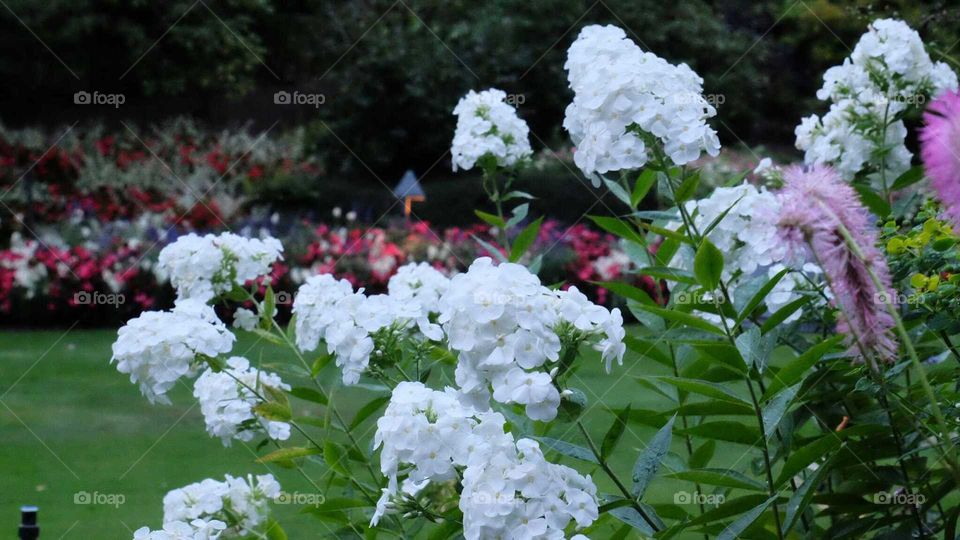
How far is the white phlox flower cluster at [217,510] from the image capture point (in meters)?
2.35

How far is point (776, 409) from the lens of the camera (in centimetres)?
192

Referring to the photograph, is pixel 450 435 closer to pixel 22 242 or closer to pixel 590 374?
pixel 590 374

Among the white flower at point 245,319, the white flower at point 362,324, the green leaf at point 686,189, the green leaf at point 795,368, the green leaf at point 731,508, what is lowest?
the green leaf at point 731,508

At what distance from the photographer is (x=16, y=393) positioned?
6.75 m

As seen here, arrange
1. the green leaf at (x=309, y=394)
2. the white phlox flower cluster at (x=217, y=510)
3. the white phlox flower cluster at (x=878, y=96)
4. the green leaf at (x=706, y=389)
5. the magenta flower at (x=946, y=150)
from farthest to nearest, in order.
Answer: the white phlox flower cluster at (x=878, y=96), the green leaf at (x=309, y=394), the white phlox flower cluster at (x=217, y=510), the green leaf at (x=706, y=389), the magenta flower at (x=946, y=150)

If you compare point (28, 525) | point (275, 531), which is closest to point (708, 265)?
point (275, 531)

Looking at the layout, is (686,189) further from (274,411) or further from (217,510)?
(217,510)

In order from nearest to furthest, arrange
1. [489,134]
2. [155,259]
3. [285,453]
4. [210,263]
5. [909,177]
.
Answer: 1. [285,453]
2. [210,263]
3. [909,177]
4. [489,134]
5. [155,259]

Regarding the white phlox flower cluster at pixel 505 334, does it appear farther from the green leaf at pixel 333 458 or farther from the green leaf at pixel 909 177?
the green leaf at pixel 909 177

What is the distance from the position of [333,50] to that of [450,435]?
46.2 ft

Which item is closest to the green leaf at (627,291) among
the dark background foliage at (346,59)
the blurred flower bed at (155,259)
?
the blurred flower bed at (155,259)

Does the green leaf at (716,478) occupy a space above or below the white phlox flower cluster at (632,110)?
below

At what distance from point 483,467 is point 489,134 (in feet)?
5.60

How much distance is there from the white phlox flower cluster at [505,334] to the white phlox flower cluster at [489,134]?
1.51 m
